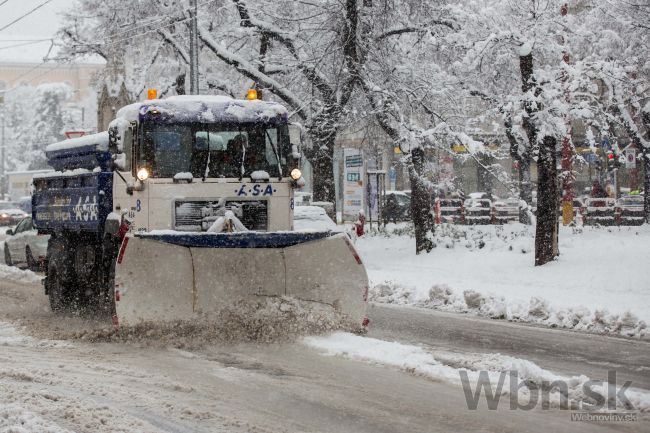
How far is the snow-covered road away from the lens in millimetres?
6516

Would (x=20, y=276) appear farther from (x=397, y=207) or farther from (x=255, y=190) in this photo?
(x=397, y=207)

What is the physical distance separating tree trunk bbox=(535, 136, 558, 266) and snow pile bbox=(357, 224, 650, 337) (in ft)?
1.11

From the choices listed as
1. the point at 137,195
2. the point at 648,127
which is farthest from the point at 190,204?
the point at 648,127

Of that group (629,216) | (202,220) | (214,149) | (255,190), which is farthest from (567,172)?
(202,220)

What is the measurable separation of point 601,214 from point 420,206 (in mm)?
9186

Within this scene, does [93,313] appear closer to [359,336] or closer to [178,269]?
[178,269]

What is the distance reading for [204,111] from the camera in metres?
12.2

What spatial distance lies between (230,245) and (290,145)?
2.21m

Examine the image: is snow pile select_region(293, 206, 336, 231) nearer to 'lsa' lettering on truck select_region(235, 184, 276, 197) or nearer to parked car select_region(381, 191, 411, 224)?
'lsa' lettering on truck select_region(235, 184, 276, 197)

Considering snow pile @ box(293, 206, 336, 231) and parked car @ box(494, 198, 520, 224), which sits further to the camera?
parked car @ box(494, 198, 520, 224)

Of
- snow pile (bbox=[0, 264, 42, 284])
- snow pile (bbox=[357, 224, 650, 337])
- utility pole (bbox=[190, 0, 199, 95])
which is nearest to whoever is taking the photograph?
snow pile (bbox=[357, 224, 650, 337])

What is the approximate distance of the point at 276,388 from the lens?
7.91 m

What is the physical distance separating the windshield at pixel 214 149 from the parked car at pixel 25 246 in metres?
11.5

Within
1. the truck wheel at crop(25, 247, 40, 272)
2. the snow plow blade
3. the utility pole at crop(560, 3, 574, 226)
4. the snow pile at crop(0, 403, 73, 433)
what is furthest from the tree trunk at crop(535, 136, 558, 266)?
the snow pile at crop(0, 403, 73, 433)
